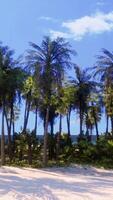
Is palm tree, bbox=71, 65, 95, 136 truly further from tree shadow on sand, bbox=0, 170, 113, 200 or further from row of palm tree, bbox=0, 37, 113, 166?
tree shadow on sand, bbox=0, 170, 113, 200

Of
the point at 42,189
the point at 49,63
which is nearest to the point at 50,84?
the point at 49,63

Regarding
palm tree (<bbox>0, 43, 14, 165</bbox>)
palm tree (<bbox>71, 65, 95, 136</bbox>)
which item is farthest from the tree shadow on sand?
palm tree (<bbox>71, 65, 95, 136</bbox>)

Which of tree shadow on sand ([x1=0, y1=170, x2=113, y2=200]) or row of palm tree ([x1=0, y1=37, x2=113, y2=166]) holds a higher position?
row of palm tree ([x1=0, y1=37, x2=113, y2=166])

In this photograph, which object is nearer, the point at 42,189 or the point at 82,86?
the point at 42,189

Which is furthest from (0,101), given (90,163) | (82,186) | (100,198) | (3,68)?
(100,198)

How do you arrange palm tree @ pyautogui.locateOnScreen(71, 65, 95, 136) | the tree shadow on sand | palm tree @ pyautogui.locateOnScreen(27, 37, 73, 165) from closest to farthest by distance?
the tree shadow on sand → palm tree @ pyautogui.locateOnScreen(27, 37, 73, 165) → palm tree @ pyautogui.locateOnScreen(71, 65, 95, 136)

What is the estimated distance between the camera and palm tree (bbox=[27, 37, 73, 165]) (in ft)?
114

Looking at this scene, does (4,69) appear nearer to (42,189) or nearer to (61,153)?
(61,153)

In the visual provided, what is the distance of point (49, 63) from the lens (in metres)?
34.9

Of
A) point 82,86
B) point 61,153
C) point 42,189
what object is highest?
point 82,86

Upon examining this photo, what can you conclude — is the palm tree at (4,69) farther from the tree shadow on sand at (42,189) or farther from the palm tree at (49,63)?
the tree shadow on sand at (42,189)

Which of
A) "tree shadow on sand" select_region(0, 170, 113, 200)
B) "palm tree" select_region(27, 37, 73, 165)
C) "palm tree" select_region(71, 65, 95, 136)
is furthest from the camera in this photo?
"palm tree" select_region(71, 65, 95, 136)

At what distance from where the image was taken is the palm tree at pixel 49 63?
34.7 meters

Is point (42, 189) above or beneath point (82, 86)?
beneath
